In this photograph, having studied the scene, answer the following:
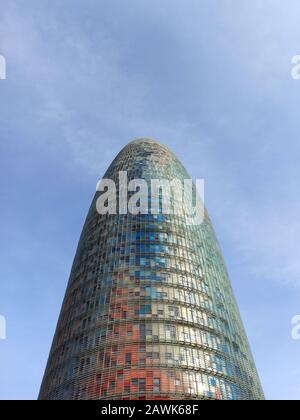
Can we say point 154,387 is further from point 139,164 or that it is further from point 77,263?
point 139,164

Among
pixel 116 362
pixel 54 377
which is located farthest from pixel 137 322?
pixel 54 377

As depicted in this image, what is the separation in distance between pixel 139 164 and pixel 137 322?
195 feet

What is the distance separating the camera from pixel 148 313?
10106cm

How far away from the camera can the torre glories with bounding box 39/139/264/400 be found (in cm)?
9056

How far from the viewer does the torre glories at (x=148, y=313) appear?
90.6m

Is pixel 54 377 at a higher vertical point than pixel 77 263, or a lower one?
lower

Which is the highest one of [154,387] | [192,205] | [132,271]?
[192,205]

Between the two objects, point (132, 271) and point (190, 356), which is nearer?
point (190, 356)

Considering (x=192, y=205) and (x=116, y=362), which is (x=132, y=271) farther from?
(x=192, y=205)

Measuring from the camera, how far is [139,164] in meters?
144
